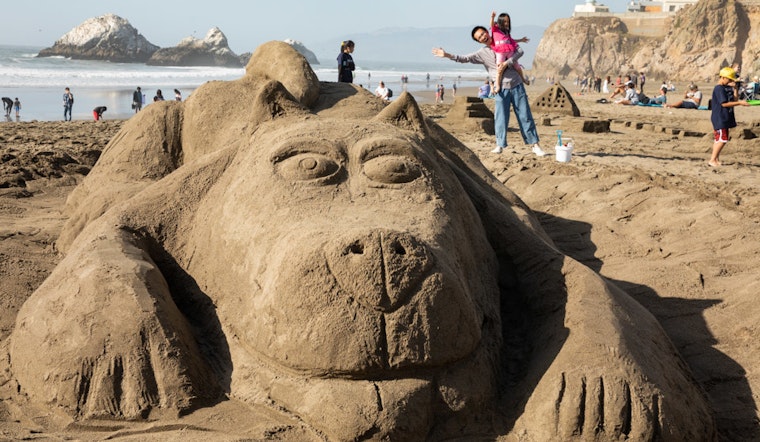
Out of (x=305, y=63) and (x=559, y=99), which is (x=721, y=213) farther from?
(x=559, y=99)

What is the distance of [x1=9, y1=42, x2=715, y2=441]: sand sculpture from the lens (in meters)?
2.88

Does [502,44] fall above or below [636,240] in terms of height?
above

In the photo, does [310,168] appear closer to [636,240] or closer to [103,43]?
[636,240]

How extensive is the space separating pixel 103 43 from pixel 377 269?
8387 cm

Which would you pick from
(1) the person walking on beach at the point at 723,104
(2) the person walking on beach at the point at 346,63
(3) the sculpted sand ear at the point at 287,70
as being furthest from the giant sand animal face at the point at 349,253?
(1) the person walking on beach at the point at 723,104

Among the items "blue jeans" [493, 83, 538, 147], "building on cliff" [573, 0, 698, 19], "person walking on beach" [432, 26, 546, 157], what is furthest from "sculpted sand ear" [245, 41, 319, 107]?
"building on cliff" [573, 0, 698, 19]

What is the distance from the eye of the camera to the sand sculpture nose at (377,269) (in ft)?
9.39

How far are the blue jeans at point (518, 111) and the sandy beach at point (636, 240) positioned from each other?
0.34 meters

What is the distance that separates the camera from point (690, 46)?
55.6 metres

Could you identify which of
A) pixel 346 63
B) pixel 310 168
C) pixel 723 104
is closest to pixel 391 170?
pixel 310 168

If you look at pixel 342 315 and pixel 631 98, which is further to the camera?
pixel 631 98

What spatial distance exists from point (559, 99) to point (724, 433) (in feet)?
53.0

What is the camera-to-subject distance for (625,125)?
15.5 m

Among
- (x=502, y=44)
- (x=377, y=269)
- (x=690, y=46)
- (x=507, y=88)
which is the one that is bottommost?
(x=377, y=269)
